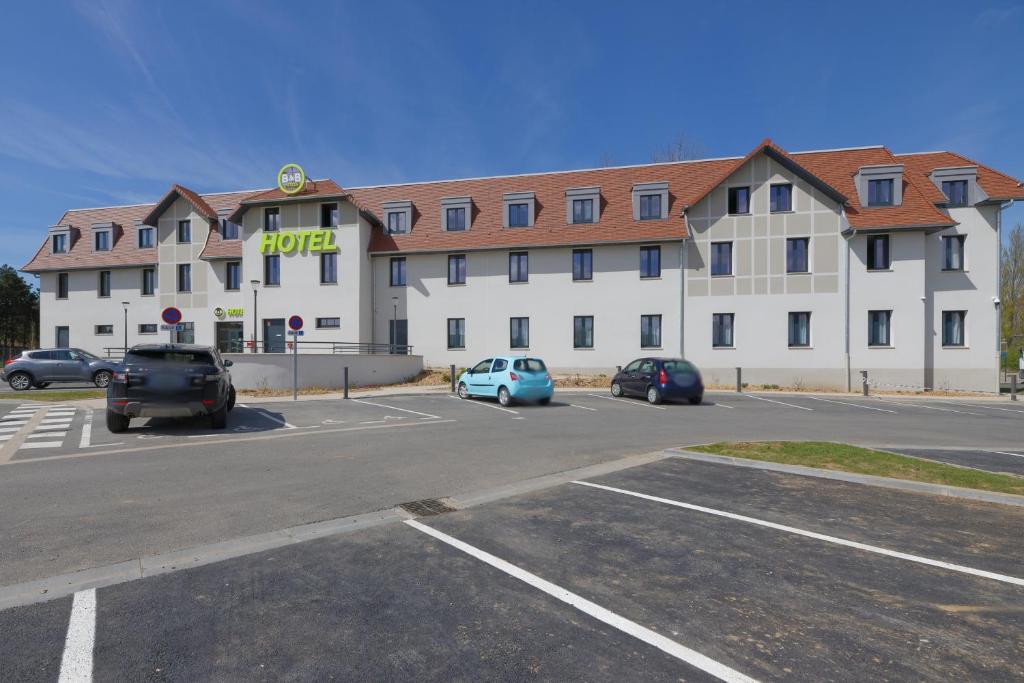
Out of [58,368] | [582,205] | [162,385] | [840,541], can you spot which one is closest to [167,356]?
[162,385]

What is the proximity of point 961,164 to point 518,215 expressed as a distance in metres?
23.7

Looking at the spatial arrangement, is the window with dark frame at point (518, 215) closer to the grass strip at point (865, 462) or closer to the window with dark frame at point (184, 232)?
the window with dark frame at point (184, 232)

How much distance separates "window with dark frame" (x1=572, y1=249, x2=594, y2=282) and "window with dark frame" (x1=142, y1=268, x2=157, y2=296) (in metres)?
27.1

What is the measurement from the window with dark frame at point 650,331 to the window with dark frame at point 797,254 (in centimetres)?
683

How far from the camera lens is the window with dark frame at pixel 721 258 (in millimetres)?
27562

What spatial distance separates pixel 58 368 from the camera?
22641 mm

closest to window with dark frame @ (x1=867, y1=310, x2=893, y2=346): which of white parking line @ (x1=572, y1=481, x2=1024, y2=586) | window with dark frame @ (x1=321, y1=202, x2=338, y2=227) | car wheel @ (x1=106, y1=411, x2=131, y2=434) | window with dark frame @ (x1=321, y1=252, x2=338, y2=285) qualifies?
white parking line @ (x1=572, y1=481, x2=1024, y2=586)

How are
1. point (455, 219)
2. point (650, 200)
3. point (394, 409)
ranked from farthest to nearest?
1. point (455, 219)
2. point (650, 200)
3. point (394, 409)

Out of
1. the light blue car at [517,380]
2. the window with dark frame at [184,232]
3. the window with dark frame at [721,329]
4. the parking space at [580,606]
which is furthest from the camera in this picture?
the window with dark frame at [184,232]

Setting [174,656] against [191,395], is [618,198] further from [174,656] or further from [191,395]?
[174,656]

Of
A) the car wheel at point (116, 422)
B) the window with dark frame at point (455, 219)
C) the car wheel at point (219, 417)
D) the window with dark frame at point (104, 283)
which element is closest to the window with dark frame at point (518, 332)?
the window with dark frame at point (455, 219)

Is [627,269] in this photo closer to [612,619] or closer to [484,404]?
[484,404]

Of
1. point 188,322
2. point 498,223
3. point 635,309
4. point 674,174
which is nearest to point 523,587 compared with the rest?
point 635,309

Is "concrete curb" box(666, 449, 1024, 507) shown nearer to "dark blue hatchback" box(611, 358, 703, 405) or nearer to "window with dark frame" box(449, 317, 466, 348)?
"dark blue hatchback" box(611, 358, 703, 405)
